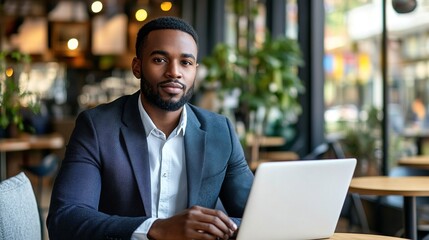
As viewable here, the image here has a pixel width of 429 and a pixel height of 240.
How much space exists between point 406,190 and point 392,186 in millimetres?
223

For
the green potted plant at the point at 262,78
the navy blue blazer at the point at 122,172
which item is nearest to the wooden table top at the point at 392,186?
the navy blue blazer at the point at 122,172

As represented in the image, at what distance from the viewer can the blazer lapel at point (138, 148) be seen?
6.39ft

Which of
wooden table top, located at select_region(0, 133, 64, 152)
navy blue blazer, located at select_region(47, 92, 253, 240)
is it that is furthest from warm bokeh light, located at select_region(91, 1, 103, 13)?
navy blue blazer, located at select_region(47, 92, 253, 240)

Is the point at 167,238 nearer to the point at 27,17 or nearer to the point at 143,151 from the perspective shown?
the point at 143,151

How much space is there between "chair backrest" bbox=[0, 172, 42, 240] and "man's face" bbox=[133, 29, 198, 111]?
1.57ft

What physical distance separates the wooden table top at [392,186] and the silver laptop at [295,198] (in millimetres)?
1334

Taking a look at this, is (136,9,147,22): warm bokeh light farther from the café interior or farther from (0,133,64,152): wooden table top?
(0,133,64,152): wooden table top

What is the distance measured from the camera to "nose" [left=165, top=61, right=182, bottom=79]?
1906 mm

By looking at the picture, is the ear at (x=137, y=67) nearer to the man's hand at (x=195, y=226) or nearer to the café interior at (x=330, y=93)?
the man's hand at (x=195, y=226)

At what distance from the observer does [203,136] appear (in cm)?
206

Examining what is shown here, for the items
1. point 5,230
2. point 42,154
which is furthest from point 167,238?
point 42,154

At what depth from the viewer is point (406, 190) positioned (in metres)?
3.00

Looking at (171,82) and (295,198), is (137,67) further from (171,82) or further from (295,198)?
(295,198)

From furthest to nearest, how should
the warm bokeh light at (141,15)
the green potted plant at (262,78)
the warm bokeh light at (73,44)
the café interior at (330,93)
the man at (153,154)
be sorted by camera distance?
1. the warm bokeh light at (73,44)
2. the warm bokeh light at (141,15)
3. the green potted plant at (262,78)
4. the café interior at (330,93)
5. the man at (153,154)
